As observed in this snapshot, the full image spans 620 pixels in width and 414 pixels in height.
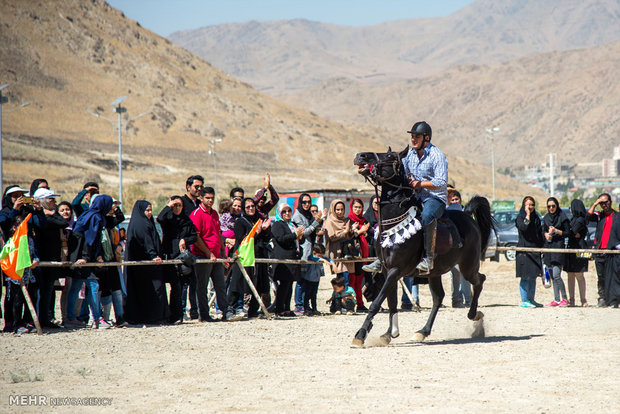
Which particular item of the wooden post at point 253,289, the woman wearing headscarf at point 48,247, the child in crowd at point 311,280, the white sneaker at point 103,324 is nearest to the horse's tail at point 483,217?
the child in crowd at point 311,280

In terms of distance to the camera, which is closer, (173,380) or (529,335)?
(173,380)

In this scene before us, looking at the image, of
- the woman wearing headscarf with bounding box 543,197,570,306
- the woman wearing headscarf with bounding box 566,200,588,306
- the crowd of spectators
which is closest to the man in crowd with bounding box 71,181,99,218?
the crowd of spectators

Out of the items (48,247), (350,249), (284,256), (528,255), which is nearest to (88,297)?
(48,247)

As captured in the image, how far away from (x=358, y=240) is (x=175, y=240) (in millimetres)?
3534

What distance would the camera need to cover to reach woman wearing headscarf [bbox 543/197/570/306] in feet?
51.4

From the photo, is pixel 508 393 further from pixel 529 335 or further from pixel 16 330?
pixel 16 330

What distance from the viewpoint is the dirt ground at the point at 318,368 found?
6938mm

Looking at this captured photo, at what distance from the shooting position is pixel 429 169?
10.1 meters

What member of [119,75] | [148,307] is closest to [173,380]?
[148,307]

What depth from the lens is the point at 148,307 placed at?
42.0 ft

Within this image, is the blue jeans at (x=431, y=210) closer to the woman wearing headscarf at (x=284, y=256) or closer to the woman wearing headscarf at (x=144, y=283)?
the woman wearing headscarf at (x=284, y=256)

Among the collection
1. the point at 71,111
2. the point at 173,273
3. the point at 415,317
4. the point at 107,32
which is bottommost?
the point at 415,317

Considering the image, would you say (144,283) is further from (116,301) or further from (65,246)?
(65,246)

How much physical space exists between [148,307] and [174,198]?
172 cm
